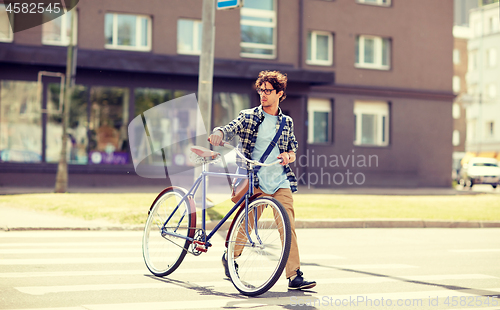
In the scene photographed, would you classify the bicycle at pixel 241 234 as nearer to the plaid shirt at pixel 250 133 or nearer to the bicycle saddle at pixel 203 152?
the bicycle saddle at pixel 203 152

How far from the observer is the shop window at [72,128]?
70.5ft

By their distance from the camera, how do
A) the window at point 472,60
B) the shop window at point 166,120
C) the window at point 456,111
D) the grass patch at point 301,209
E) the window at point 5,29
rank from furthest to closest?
the window at point 472,60 → the window at point 456,111 → the shop window at point 166,120 → the window at point 5,29 → the grass patch at point 301,209

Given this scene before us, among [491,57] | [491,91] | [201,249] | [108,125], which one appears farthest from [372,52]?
[491,57]

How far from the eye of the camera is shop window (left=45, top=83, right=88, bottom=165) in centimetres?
2150

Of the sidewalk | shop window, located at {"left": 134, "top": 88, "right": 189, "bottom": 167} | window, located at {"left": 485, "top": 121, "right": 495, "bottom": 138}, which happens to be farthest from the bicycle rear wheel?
window, located at {"left": 485, "top": 121, "right": 495, "bottom": 138}

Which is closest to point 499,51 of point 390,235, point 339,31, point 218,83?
point 339,31

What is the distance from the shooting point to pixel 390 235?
34.9 ft

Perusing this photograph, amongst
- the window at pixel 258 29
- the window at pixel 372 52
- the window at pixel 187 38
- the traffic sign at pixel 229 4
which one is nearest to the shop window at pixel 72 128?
the window at pixel 187 38

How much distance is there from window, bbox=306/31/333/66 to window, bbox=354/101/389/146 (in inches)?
89.2

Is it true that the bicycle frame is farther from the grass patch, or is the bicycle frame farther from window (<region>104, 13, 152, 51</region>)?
window (<region>104, 13, 152, 51</region>)

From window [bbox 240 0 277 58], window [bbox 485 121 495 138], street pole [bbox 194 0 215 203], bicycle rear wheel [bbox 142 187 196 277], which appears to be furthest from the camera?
window [bbox 485 121 495 138]

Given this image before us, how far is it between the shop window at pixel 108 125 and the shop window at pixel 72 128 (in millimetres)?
233

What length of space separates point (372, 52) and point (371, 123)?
9.83 feet

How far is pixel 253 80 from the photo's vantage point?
78.1ft
